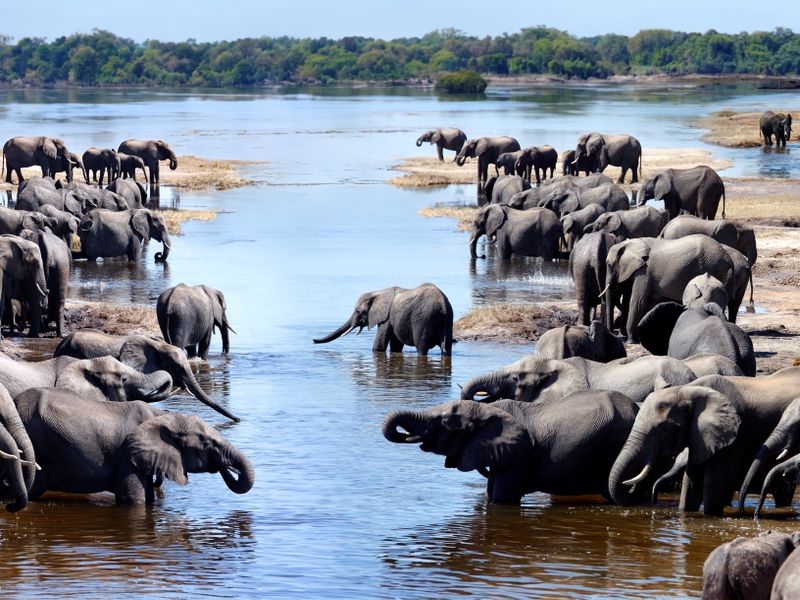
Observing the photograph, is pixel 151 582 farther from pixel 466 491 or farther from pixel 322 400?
pixel 322 400

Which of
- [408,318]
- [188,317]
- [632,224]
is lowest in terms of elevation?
[408,318]

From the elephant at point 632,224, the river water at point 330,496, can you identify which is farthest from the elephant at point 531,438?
the elephant at point 632,224

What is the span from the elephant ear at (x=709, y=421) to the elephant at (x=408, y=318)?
7.51 meters

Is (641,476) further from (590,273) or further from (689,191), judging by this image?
(689,191)

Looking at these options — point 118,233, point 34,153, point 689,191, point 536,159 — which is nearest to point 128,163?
point 34,153

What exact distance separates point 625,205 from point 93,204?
1021 cm

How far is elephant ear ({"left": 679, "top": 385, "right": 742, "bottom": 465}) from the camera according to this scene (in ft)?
39.9

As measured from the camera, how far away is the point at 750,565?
28.1ft

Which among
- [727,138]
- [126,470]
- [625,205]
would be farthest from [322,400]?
[727,138]

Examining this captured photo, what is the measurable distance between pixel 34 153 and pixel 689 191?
1885 cm

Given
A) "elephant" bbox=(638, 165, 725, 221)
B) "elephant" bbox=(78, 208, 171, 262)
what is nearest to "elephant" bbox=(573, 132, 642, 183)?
"elephant" bbox=(638, 165, 725, 221)

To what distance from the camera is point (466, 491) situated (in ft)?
44.9

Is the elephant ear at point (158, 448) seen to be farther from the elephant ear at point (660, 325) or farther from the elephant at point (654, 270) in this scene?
the elephant at point (654, 270)

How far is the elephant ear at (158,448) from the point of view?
1261 cm
